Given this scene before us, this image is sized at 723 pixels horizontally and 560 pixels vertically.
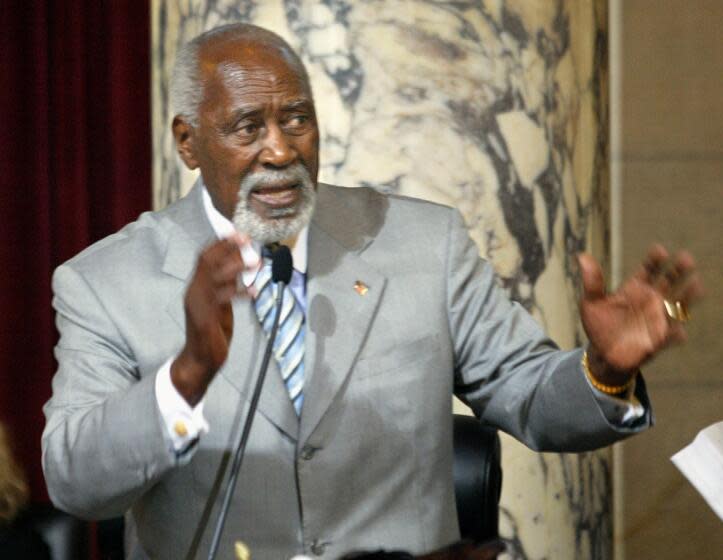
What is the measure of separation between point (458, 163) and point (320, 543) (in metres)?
1.16

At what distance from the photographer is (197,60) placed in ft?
8.11

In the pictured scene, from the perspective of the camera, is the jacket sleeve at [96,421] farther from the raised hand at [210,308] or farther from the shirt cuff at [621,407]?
the shirt cuff at [621,407]

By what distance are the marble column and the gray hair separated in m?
0.71

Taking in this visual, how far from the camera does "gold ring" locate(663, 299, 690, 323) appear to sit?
2.03m

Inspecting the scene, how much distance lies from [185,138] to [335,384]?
54cm

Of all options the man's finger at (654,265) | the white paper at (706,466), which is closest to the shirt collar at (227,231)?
the man's finger at (654,265)

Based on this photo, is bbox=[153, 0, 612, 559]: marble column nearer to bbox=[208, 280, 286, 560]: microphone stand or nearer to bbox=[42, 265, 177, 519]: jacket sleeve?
bbox=[42, 265, 177, 519]: jacket sleeve

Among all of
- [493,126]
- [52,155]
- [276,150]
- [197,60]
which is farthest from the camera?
[52,155]

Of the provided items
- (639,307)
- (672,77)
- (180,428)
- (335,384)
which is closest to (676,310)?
(639,307)

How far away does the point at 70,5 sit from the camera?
4.29m

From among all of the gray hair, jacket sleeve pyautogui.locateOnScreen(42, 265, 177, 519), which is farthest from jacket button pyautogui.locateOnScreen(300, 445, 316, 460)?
the gray hair

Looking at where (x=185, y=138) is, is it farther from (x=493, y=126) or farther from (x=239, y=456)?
(x=493, y=126)

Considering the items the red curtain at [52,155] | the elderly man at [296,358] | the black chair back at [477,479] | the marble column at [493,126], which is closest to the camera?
the elderly man at [296,358]

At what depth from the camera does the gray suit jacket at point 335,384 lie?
2.37 metres
